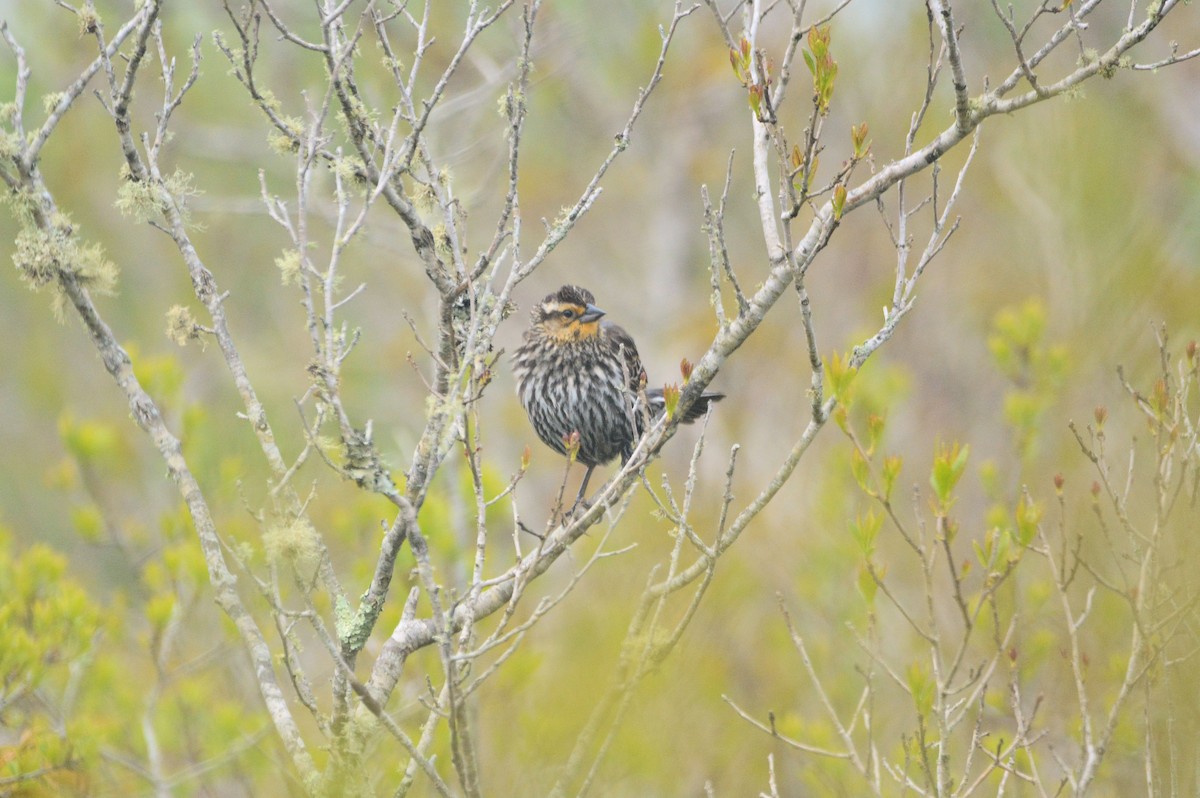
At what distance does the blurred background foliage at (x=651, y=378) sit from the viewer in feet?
19.3

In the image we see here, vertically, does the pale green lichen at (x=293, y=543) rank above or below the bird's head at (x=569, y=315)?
below

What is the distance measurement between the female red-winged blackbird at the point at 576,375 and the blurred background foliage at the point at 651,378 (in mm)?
509

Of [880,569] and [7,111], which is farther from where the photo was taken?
[880,569]

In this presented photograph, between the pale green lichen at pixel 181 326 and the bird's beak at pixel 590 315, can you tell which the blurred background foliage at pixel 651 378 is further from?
the bird's beak at pixel 590 315

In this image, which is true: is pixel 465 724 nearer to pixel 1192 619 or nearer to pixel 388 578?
pixel 388 578

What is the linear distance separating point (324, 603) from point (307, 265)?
12.9 feet

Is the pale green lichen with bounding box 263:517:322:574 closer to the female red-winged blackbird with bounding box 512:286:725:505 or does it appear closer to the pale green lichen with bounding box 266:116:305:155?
the pale green lichen with bounding box 266:116:305:155

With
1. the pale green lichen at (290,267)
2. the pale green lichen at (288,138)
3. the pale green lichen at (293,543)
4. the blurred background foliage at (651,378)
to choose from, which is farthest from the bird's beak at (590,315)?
the pale green lichen at (293,543)

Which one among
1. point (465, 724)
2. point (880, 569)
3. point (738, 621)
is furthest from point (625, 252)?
point (465, 724)

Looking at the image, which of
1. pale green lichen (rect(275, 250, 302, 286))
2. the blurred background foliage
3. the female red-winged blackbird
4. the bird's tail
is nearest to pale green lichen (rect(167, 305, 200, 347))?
pale green lichen (rect(275, 250, 302, 286))

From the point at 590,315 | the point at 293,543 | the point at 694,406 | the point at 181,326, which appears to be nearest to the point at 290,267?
the point at 181,326

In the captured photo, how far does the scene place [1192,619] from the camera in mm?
3924

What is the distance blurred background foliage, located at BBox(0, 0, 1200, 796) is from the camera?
5.89 metres

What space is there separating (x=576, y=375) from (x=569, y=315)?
31 centimetres
